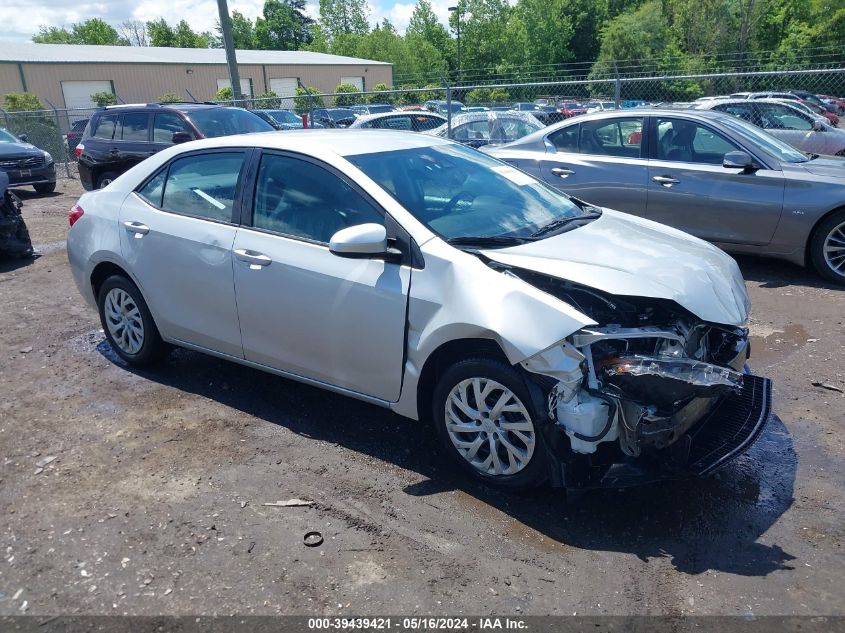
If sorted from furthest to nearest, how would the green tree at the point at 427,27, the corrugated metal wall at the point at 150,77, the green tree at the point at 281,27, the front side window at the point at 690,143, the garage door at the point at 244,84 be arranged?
1. the green tree at the point at 281,27
2. the green tree at the point at 427,27
3. the garage door at the point at 244,84
4. the corrugated metal wall at the point at 150,77
5. the front side window at the point at 690,143

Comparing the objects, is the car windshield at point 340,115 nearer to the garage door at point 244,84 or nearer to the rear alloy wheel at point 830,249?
the rear alloy wheel at point 830,249

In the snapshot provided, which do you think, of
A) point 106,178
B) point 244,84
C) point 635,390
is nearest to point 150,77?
point 244,84

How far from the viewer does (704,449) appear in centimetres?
336

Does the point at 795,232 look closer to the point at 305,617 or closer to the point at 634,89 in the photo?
the point at 305,617

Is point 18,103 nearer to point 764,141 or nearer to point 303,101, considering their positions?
point 303,101

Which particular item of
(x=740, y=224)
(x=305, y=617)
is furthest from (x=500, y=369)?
(x=740, y=224)

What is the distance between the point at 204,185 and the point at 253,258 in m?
0.87

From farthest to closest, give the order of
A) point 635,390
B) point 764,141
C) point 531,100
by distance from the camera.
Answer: point 531,100 → point 764,141 → point 635,390

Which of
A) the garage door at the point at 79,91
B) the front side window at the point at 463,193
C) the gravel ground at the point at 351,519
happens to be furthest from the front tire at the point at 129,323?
the garage door at the point at 79,91

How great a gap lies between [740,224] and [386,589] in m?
5.72

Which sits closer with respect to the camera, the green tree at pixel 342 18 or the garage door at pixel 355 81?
the garage door at pixel 355 81

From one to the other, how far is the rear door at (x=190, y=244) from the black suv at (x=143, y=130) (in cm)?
655

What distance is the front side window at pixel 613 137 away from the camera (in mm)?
7738

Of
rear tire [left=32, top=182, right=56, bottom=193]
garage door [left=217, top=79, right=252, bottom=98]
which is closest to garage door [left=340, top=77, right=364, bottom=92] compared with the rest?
garage door [left=217, top=79, right=252, bottom=98]
